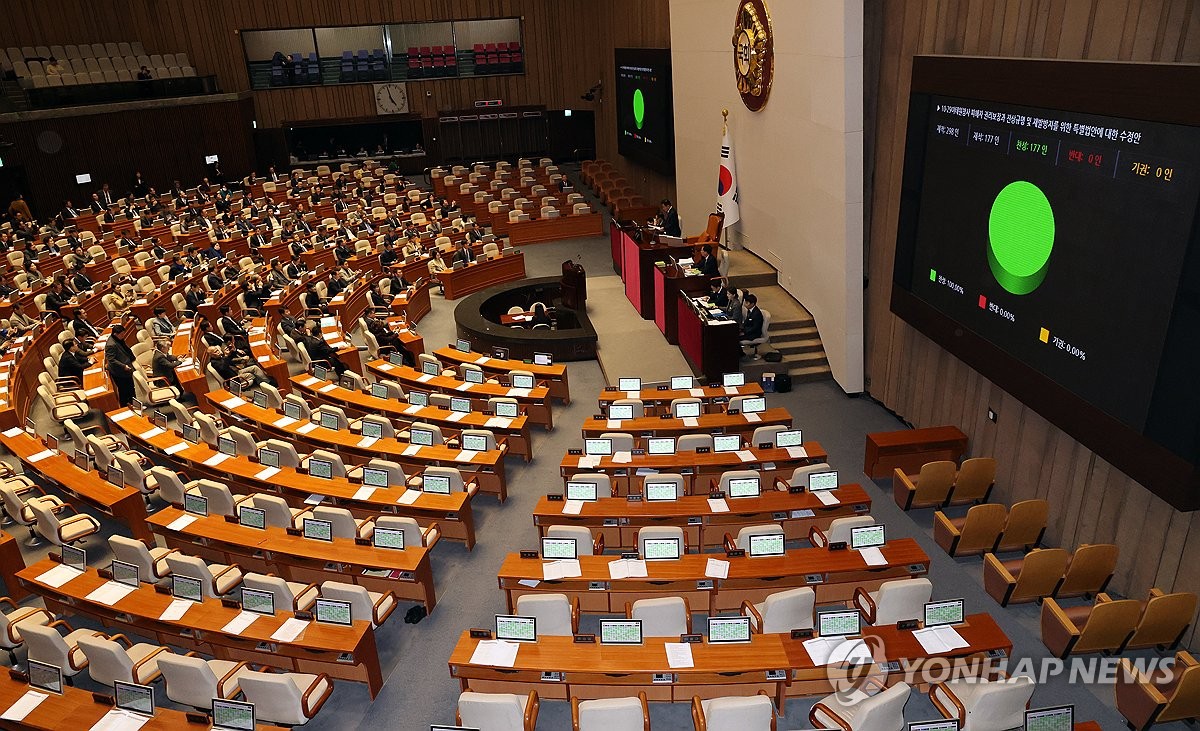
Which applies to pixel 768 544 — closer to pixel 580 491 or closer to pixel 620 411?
pixel 580 491

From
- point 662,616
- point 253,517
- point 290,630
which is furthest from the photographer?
point 253,517

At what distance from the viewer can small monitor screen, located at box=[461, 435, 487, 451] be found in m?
11.4

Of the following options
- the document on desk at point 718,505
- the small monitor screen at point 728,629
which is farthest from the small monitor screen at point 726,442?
the small monitor screen at point 728,629

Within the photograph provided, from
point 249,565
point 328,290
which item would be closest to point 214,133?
point 328,290

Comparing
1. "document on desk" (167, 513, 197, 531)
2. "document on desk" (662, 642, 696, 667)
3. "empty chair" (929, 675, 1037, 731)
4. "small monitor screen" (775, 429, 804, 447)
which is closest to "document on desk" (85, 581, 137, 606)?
"document on desk" (167, 513, 197, 531)

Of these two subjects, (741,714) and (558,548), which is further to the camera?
(558,548)

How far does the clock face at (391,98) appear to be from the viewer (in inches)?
1358

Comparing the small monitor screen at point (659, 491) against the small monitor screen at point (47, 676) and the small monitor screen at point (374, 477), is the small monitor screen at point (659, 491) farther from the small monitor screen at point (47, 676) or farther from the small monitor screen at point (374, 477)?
the small monitor screen at point (47, 676)

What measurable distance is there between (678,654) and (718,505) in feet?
8.97

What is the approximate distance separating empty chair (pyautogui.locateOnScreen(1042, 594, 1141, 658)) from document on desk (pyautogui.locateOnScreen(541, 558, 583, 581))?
461 centimetres

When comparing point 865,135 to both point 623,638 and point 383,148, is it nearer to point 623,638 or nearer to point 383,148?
point 623,638

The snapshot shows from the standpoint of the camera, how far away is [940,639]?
24.0ft

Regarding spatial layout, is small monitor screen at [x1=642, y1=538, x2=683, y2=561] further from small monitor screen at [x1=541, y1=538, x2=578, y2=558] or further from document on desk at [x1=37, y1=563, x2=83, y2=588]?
document on desk at [x1=37, y1=563, x2=83, y2=588]

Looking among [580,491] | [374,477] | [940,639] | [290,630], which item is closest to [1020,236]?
[940,639]
